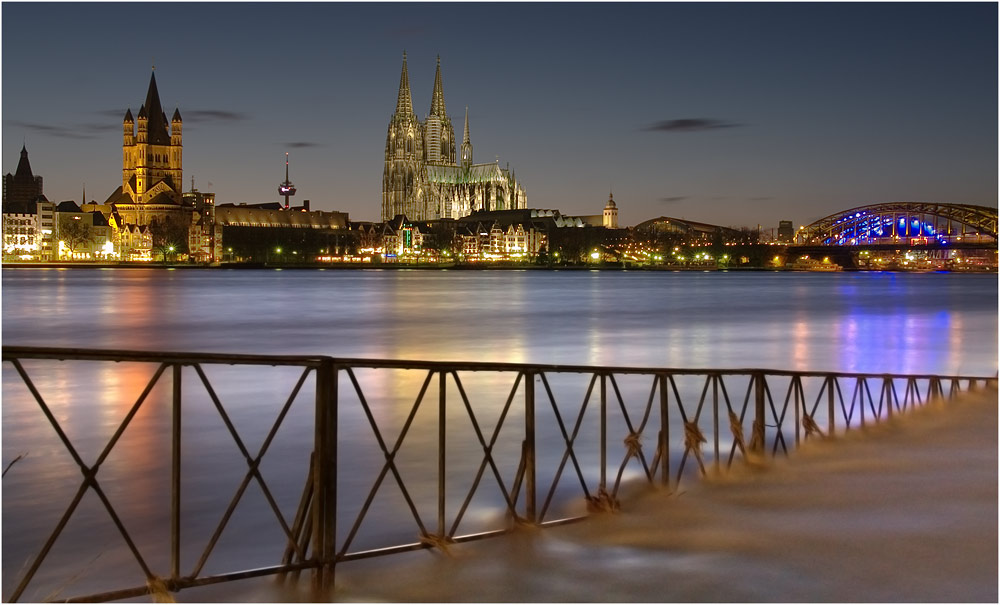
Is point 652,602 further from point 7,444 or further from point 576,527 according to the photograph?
point 7,444

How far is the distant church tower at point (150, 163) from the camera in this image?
187750mm

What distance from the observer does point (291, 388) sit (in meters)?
17.1

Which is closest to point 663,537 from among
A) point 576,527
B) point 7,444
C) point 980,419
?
point 576,527

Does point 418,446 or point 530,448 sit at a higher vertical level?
point 530,448

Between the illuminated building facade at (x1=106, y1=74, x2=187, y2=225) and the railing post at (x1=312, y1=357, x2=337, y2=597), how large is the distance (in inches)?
7590

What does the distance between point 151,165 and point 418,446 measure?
19478 cm

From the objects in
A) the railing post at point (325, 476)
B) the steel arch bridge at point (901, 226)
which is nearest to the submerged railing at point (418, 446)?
the railing post at point (325, 476)

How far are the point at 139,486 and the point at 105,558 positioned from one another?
2399mm

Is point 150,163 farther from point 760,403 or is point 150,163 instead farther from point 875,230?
point 760,403

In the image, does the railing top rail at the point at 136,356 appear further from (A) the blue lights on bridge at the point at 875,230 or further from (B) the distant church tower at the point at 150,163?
(B) the distant church tower at the point at 150,163

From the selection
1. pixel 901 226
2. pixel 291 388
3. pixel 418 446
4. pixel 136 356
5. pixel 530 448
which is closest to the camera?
pixel 136 356

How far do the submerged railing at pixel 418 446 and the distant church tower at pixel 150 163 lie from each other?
180 meters

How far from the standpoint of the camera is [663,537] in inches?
281

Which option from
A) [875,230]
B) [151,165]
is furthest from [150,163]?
[875,230]
